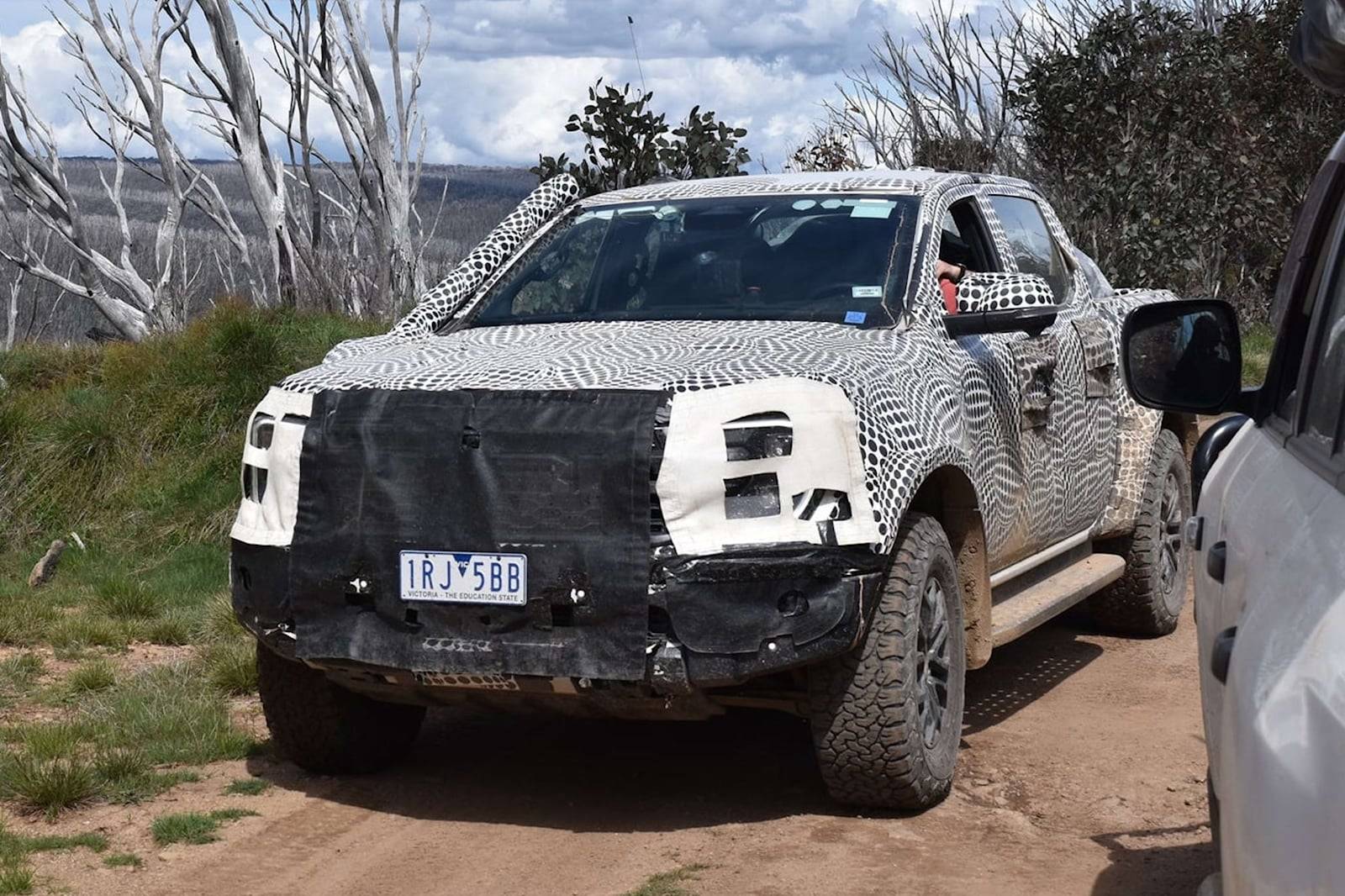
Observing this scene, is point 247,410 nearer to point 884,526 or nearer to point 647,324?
point 647,324

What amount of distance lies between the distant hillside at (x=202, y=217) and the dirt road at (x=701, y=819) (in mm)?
35647

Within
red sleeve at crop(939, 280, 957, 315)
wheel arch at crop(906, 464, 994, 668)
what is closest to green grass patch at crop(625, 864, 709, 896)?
wheel arch at crop(906, 464, 994, 668)

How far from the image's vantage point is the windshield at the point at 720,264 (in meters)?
5.79

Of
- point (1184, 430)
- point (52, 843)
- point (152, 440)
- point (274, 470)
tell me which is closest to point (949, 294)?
point (1184, 430)

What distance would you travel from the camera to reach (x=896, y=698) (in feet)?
15.8

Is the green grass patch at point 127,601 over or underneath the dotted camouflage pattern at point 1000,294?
underneath

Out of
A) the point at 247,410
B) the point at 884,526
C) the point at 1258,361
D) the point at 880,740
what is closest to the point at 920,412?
the point at 884,526

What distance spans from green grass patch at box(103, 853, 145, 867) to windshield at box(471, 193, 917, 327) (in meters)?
2.17

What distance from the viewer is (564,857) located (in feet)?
16.0

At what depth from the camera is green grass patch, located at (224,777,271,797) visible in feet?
18.0

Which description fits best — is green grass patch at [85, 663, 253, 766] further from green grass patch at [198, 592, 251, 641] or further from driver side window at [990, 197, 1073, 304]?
driver side window at [990, 197, 1073, 304]

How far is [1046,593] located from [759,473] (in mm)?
2052

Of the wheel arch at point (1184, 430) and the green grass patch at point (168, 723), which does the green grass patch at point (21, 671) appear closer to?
the green grass patch at point (168, 723)

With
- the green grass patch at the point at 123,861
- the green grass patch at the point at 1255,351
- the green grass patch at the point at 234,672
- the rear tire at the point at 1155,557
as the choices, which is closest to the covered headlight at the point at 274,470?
the green grass patch at the point at 123,861
